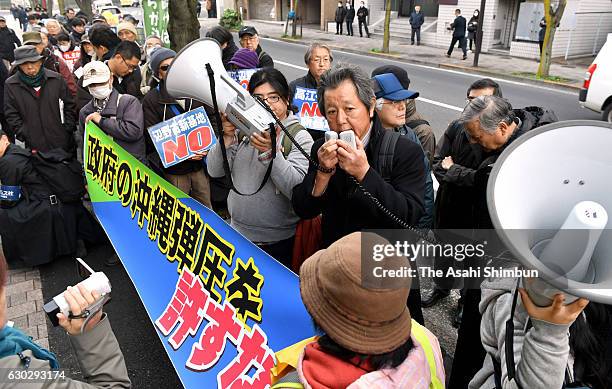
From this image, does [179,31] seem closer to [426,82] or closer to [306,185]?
[306,185]

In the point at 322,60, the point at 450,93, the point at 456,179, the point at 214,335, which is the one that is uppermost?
the point at 322,60

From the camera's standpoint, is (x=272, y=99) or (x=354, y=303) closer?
(x=354, y=303)

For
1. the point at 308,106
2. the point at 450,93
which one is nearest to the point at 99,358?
the point at 308,106

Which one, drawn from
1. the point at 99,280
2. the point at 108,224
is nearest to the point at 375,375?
the point at 99,280

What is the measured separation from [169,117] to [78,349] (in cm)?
255

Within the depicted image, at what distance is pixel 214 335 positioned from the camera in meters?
2.27

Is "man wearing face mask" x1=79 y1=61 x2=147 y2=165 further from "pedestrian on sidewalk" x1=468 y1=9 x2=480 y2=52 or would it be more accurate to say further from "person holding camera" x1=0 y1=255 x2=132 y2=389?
"pedestrian on sidewalk" x1=468 y1=9 x2=480 y2=52

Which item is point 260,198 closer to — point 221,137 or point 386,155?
point 221,137

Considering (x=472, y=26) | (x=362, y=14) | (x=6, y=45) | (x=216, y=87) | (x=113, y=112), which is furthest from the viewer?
(x=362, y=14)

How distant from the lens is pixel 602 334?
4.22 ft

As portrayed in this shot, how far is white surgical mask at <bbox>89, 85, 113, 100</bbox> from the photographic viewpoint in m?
3.73

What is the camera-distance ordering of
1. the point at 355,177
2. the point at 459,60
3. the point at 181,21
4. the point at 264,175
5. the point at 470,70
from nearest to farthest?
1. the point at 355,177
2. the point at 264,175
3. the point at 181,21
4. the point at 470,70
5. the point at 459,60

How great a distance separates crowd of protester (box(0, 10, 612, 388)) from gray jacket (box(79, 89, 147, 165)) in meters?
0.01

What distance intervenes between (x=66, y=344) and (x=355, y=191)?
A: 233 centimetres
